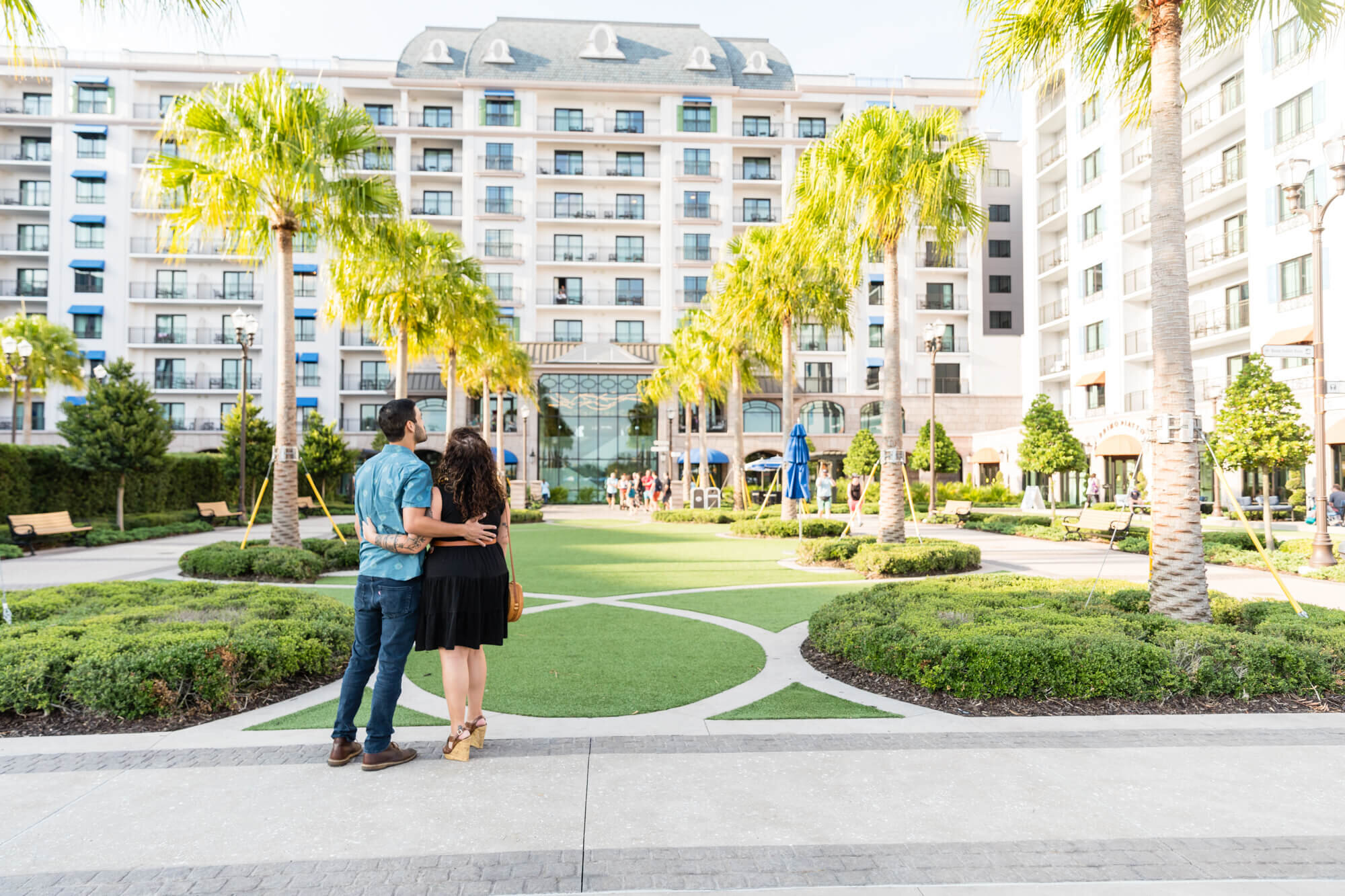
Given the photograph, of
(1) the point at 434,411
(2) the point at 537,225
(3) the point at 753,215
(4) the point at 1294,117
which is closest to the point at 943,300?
(3) the point at 753,215

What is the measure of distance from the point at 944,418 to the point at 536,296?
2585 centimetres

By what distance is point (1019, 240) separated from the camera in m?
53.3

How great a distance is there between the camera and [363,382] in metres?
47.7

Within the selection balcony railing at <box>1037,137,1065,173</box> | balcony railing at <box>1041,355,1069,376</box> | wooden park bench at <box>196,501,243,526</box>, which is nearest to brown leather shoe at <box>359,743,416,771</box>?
wooden park bench at <box>196,501,243,526</box>

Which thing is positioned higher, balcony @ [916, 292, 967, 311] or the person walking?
balcony @ [916, 292, 967, 311]

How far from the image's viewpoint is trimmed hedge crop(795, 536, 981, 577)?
493 inches

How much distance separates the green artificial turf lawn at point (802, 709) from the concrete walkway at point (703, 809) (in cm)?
15

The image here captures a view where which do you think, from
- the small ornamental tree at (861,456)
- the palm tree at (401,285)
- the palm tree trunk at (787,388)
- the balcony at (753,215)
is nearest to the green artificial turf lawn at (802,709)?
the palm tree at (401,285)

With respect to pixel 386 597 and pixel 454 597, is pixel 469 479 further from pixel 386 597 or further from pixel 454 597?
pixel 386 597

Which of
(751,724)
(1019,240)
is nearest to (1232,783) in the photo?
(751,724)

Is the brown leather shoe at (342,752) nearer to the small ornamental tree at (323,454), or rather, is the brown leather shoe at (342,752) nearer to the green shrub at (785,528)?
the green shrub at (785,528)

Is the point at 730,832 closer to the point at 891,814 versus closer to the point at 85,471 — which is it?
the point at 891,814

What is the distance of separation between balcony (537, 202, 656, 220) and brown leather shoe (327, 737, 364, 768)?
4740 cm

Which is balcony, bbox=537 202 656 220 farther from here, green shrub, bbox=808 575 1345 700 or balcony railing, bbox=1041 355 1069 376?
green shrub, bbox=808 575 1345 700
